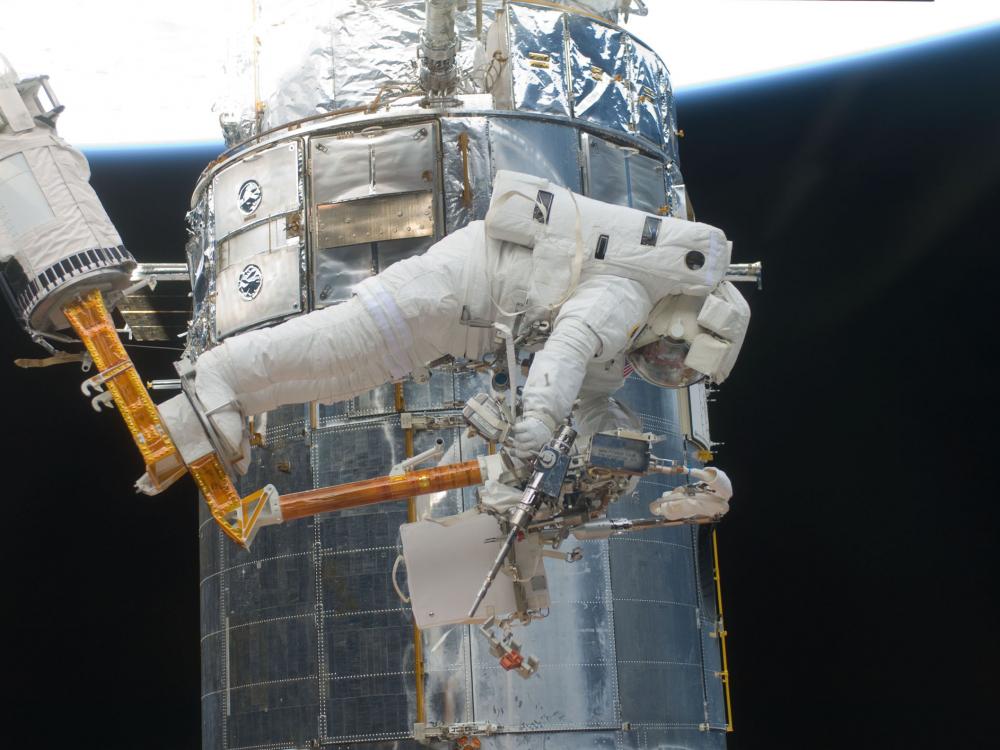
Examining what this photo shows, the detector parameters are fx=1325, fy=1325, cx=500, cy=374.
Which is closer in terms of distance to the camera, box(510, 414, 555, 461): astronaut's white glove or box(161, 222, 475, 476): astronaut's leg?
box(510, 414, 555, 461): astronaut's white glove

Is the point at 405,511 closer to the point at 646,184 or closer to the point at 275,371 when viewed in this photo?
the point at 275,371

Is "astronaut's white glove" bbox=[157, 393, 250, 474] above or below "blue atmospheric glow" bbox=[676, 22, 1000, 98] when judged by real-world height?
below

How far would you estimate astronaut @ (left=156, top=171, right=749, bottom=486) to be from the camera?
505 centimetres

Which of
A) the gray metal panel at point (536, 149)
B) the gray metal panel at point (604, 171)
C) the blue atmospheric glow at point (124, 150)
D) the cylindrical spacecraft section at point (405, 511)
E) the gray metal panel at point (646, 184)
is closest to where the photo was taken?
the cylindrical spacecraft section at point (405, 511)

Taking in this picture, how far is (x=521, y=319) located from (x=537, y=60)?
8.61ft

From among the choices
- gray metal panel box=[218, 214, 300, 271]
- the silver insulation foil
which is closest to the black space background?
the silver insulation foil

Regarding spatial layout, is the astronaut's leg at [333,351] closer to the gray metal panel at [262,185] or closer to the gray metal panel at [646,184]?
the gray metal panel at [262,185]

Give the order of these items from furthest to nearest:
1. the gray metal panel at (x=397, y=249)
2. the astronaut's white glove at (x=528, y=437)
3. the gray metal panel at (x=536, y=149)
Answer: the gray metal panel at (x=536, y=149) < the gray metal panel at (x=397, y=249) < the astronaut's white glove at (x=528, y=437)

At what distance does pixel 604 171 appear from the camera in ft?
24.3

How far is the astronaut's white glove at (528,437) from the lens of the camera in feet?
16.0

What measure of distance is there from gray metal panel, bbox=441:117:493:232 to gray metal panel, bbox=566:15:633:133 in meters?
0.68

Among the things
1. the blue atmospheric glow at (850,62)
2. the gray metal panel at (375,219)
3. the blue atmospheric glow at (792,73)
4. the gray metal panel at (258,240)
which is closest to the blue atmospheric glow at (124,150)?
the blue atmospheric glow at (792,73)

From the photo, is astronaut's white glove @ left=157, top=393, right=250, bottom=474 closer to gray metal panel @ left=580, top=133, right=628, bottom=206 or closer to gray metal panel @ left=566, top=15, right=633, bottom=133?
gray metal panel @ left=580, top=133, right=628, bottom=206

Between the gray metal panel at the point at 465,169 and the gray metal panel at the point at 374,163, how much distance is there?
8 cm
